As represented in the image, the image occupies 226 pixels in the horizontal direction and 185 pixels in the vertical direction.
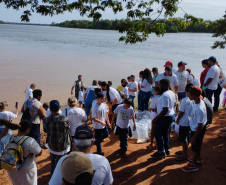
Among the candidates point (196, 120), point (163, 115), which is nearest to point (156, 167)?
point (163, 115)

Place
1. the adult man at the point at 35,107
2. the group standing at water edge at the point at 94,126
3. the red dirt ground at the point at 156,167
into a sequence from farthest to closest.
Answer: the adult man at the point at 35,107, the red dirt ground at the point at 156,167, the group standing at water edge at the point at 94,126

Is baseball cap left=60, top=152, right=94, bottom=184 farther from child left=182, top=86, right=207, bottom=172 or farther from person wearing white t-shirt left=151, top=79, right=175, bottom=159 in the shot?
person wearing white t-shirt left=151, top=79, right=175, bottom=159

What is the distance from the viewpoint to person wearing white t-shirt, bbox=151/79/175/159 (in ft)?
16.4

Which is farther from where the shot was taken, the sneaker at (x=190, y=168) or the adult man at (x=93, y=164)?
the sneaker at (x=190, y=168)

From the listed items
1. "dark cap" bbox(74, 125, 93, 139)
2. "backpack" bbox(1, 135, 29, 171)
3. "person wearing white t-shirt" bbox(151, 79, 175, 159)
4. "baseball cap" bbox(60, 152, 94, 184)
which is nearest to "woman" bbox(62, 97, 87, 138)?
"backpack" bbox(1, 135, 29, 171)

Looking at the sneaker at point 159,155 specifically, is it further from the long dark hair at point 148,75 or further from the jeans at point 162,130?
the long dark hair at point 148,75

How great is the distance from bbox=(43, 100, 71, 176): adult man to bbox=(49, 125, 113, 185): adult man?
1268 mm

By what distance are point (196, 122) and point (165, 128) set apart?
84 cm

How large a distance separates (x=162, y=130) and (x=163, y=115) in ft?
1.30

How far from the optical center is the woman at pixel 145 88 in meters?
8.14

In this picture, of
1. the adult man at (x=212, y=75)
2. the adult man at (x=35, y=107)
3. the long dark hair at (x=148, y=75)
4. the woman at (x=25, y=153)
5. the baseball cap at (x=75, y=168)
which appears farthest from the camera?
the long dark hair at (x=148, y=75)

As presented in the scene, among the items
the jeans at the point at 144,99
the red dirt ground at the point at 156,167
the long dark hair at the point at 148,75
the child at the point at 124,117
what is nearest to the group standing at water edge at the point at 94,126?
the child at the point at 124,117

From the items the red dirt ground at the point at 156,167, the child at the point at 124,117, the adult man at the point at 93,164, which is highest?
the adult man at the point at 93,164

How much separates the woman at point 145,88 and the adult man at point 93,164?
5435 mm
